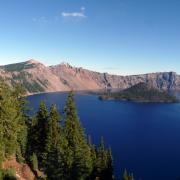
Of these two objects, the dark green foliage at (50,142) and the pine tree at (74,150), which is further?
Answer: the pine tree at (74,150)

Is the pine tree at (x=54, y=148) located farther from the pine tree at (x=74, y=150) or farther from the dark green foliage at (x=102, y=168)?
the dark green foliage at (x=102, y=168)

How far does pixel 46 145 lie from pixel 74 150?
7723mm

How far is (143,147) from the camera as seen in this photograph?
594ft

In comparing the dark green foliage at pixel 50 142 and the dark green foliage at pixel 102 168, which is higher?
the dark green foliage at pixel 50 142

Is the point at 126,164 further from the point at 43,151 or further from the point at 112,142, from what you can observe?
the point at 43,151

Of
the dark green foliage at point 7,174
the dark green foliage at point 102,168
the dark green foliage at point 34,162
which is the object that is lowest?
the dark green foliage at point 102,168

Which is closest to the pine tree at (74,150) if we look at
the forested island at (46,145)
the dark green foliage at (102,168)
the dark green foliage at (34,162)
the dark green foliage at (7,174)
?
the forested island at (46,145)

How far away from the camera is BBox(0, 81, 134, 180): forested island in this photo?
6334 centimetres

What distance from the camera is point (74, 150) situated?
236 ft

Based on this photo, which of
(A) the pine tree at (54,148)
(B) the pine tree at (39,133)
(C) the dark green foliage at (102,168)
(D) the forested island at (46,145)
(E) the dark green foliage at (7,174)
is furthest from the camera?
(B) the pine tree at (39,133)

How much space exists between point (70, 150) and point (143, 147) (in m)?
117

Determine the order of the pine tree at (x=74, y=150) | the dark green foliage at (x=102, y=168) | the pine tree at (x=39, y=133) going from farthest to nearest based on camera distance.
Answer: the pine tree at (x=39, y=133)
the dark green foliage at (x=102, y=168)
the pine tree at (x=74, y=150)

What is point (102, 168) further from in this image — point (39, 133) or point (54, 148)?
point (39, 133)

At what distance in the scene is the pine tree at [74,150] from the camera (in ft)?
229
